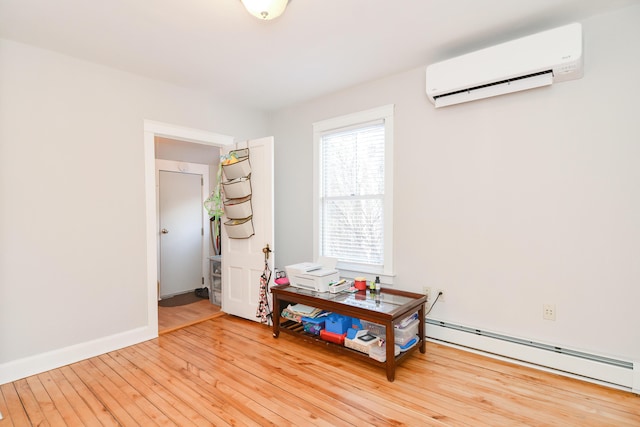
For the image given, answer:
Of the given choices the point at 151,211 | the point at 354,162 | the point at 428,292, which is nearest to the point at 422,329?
the point at 428,292

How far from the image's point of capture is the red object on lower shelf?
8.66 ft

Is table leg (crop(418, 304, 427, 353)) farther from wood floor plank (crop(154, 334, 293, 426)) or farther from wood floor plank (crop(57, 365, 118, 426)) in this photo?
wood floor plank (crop(57, 365, 118, 426))

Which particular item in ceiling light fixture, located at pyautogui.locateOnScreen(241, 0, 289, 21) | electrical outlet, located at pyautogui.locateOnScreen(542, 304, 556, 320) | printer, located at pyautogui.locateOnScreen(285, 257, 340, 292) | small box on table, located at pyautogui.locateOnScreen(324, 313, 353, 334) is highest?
ceiling light fixture, located at pyautogui.locateOnScreen(241, 0, 289, 21)

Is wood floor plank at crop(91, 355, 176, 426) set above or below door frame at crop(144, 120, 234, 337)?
below

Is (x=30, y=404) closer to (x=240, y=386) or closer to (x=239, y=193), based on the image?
(x=240, y=386)

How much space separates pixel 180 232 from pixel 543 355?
4.68 m

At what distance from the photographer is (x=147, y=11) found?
2064mm

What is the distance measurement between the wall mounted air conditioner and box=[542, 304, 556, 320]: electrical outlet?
159 centimetres

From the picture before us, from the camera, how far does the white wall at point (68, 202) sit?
2.38 meters

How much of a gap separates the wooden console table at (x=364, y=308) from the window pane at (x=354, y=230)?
1.62ft

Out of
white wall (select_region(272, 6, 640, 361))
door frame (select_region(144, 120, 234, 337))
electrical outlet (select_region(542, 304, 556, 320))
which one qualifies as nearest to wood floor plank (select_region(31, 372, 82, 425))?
door frame (select_region(144, 120, 234, 337))

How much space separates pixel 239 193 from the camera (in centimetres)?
354

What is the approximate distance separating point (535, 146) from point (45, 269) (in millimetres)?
3898

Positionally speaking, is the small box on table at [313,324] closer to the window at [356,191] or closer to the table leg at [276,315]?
the table leg at [276,315]
